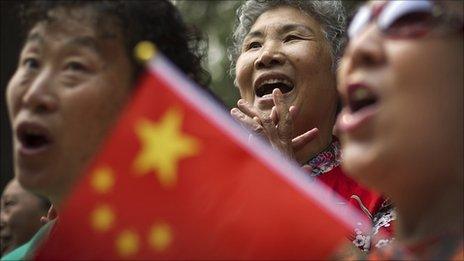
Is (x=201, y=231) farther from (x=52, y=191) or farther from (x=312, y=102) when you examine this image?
(x=312, y=102)

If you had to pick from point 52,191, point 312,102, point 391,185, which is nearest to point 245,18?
point 312,102

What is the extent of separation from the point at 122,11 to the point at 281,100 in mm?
1180

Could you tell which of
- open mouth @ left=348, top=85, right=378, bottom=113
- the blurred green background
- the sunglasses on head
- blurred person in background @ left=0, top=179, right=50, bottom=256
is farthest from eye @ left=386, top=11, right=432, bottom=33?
the blurred green background

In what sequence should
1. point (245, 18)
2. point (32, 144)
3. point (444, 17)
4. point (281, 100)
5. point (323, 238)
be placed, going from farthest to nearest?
point (245, 18)
point (281, 100)
point (32, 144)
point (444, 17)
point (323, 238)

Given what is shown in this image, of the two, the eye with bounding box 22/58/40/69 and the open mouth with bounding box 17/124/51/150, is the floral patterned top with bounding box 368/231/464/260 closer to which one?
the open mouth with bounding box 17/124/51/150

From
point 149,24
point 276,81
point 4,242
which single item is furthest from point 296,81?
point 4,242

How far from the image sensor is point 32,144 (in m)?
2.71

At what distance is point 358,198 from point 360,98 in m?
1.40

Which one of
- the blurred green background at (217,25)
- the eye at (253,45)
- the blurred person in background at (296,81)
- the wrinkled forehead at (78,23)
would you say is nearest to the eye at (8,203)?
the blurred person in background at (296,81)

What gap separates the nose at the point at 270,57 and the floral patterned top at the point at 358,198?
37cm

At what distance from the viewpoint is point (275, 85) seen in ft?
13.6

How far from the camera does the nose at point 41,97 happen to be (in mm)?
2670

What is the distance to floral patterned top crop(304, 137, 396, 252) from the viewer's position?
3.53m

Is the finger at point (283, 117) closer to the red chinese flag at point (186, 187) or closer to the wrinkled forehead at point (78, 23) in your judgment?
the wrinkled forehead at point (78, 23)
